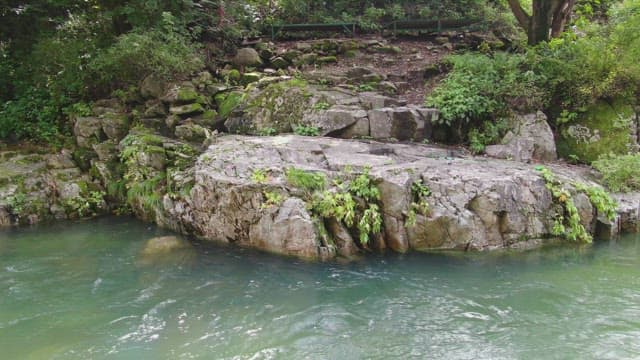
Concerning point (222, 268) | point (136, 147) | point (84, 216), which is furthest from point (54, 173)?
point (222, 268)

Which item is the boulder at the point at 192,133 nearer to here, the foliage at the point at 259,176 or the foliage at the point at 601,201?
the foliage at the point at 259,176

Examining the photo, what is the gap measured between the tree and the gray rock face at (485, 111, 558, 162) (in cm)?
352

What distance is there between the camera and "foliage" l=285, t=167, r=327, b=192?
7859 mm

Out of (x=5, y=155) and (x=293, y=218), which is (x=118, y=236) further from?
(x=5, y=155)

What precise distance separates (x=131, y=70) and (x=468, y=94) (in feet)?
25.6

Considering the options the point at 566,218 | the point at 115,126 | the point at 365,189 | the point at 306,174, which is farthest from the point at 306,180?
the point at 115,126

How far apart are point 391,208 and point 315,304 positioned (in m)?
2.31

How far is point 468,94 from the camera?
1063 centimetres

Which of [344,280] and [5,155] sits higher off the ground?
[5,155]

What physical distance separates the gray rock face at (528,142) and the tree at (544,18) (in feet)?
11.6

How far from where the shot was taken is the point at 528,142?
10031 mm

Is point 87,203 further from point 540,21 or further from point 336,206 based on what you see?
point 540,21

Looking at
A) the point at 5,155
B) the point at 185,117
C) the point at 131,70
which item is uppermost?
the point at 131,70

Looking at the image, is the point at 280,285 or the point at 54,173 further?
the point at 54,173
